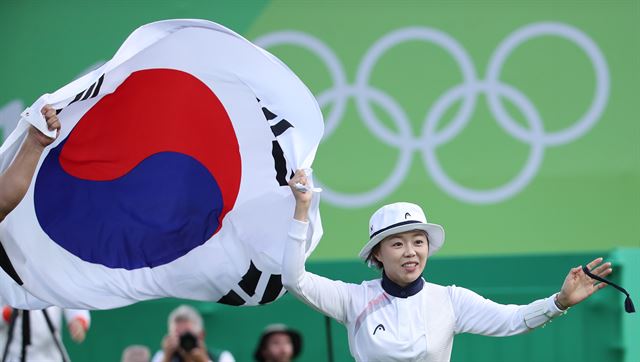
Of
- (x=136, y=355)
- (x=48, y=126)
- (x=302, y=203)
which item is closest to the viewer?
(x=302, y=203)

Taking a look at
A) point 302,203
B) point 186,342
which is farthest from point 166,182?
point 186,342

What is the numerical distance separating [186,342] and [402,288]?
2.26 m

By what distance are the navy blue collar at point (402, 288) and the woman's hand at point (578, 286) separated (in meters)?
0.64

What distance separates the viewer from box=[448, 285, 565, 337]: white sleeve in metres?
6.01

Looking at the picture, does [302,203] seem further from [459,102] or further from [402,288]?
[459,102]

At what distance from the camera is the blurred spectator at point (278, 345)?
8.26m

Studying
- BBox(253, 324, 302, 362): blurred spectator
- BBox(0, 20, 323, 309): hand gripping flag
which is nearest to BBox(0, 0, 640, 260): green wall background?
BBox(253, 324, 302, 362): blurred spectator

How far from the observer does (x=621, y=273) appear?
8094 mm

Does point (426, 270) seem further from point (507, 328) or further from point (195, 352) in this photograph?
point (507, 328)

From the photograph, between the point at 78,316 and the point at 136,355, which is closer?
the point at 136,355

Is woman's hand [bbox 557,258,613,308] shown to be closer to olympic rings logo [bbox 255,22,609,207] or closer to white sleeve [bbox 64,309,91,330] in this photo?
olympic rings logo [bbox 255,22,609,207]

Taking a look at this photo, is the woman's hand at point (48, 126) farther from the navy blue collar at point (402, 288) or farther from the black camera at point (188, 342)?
the black camera at point (188, 342)

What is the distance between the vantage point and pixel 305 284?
235 inches

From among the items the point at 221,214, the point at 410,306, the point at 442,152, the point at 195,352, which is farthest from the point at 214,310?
the point at 410,306
